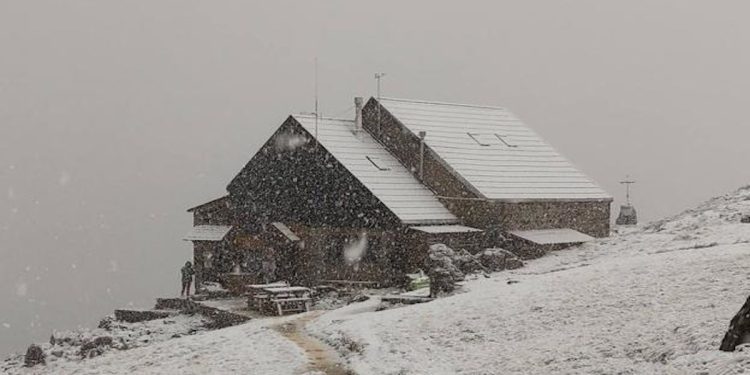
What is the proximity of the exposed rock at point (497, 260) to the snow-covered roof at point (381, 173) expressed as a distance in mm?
3931

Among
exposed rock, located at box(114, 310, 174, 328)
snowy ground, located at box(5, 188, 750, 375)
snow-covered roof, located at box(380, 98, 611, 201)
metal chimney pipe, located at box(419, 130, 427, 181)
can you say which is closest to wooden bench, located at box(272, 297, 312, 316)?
snowy ground, located at box(5, 188, 750, 375)

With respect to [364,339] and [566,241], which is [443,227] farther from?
[364,339]

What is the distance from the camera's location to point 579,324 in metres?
17.7

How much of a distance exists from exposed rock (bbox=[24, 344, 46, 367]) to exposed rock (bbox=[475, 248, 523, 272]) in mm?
17391

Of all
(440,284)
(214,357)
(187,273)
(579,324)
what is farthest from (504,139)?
(579,324)

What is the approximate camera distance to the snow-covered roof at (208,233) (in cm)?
4103

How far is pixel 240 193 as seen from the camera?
42.4 m

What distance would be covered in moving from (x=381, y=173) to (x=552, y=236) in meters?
8.84

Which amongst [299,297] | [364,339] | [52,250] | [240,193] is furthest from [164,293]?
[364,339]

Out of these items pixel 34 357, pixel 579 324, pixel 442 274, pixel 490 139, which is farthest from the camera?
pixel 490 139

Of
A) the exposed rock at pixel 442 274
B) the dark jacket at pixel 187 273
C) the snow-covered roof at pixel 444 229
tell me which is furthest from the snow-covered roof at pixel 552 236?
the dark jacket at pixel 187 273

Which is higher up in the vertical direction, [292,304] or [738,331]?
[738,331]

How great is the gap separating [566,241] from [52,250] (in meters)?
172

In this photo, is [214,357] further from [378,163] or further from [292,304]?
[378,163]
